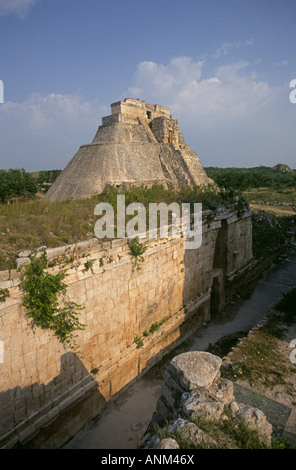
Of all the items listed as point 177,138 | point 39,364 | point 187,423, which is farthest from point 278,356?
point 177,138

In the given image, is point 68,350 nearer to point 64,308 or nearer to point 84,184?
point 64,308

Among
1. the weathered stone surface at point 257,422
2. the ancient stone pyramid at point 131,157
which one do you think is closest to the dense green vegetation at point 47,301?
the weathered stone surface at point 257,422

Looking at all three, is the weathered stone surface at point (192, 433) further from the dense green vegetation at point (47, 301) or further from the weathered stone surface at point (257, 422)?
the dense green vegetation at point (47, 301)

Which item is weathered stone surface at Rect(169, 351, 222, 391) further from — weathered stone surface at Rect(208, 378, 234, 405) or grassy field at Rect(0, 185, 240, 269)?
grassy field at Rect(0, 185, 240, 269)

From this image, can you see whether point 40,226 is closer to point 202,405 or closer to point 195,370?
point 195,370

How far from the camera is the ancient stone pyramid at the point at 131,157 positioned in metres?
12.3

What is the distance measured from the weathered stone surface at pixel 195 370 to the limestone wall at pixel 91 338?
2322 mm

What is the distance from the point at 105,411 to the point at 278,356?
442cm

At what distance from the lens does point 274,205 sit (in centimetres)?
3039

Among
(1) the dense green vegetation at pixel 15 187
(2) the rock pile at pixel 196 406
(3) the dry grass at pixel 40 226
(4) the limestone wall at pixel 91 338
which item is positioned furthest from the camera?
(1) the dense green vegetation at pixel 15 187

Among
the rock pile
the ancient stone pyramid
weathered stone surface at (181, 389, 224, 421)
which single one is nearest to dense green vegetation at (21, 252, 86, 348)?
the rock pile

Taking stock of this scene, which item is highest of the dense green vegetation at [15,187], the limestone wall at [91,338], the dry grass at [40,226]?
the dense green vegetation at [15,187]

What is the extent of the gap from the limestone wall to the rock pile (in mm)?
2122

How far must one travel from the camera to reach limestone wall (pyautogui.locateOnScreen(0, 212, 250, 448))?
4504 mm
